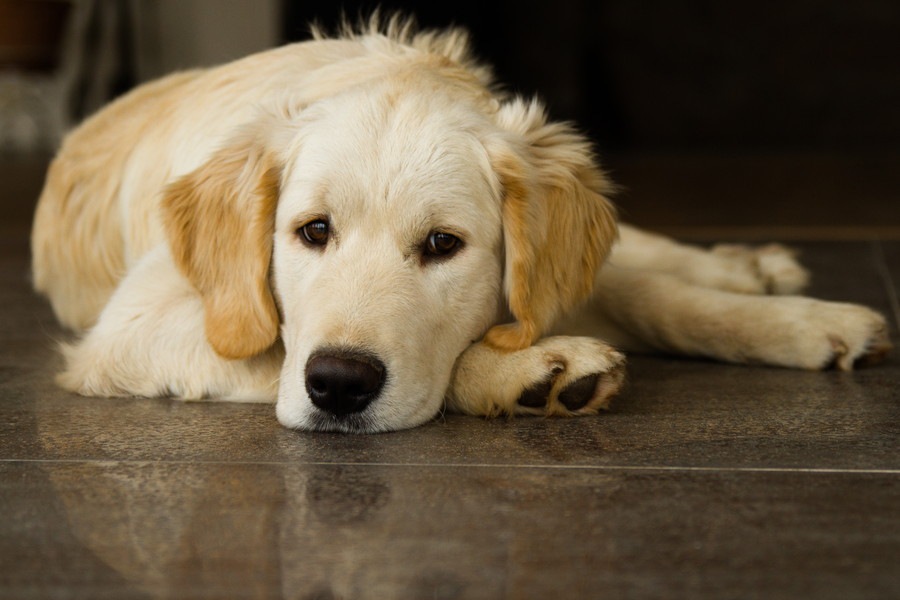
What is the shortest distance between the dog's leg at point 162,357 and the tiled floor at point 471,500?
69 millimetres

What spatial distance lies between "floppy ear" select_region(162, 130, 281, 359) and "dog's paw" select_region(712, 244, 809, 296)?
168 centimetres

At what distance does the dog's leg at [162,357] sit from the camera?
3.13 meters

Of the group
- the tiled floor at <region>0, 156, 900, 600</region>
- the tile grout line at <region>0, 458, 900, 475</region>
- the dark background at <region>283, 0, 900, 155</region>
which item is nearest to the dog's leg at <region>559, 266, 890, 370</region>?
the tiled floor at <region>0, 156, 900, 600</region>

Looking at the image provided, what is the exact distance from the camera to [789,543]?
79.4 inches

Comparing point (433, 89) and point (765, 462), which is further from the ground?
point (433, 89)

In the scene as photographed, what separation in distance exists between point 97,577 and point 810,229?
5.45 m

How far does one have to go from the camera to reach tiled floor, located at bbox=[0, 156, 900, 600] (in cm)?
189

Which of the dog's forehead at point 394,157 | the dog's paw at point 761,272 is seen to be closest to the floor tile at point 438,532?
the dog's forehead at point 394,157

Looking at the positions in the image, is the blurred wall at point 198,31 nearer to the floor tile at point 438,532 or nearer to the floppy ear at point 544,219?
the floppy ear at point 544,219

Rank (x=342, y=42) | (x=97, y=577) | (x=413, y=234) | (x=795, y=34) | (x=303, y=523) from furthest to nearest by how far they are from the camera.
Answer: (x=795, y=34), (x=342, y=42), (x=413, y=234), (x=303, y=523), (x=97, y=577)

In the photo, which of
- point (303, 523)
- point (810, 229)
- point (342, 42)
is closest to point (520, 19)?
point (810, 229)

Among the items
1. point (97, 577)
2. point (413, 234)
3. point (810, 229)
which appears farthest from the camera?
point (810, 229)

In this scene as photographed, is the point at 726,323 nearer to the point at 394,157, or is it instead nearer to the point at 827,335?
the point at 827,335

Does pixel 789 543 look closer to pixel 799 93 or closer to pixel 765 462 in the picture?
pixel 765 462
